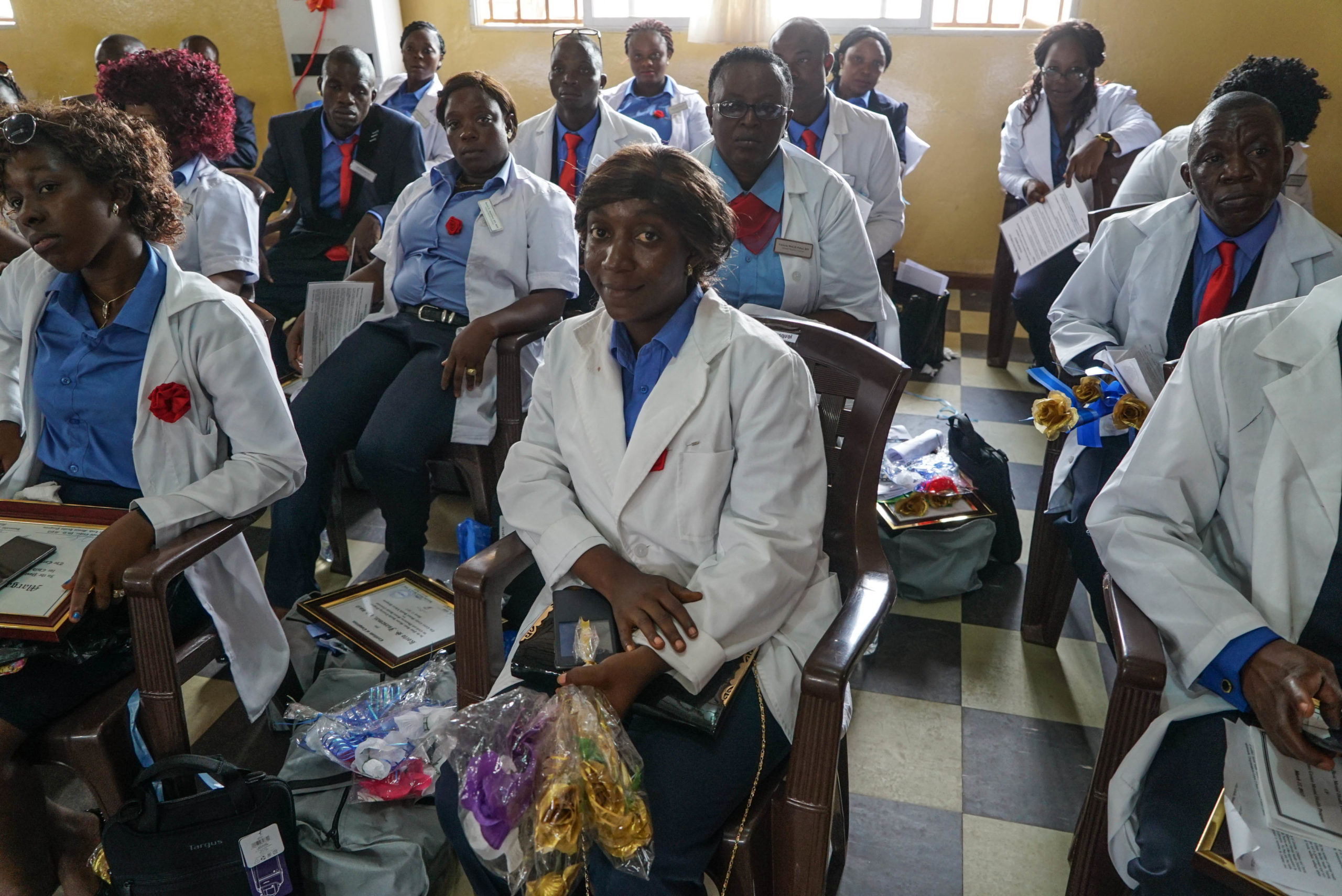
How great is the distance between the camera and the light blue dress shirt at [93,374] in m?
1.83

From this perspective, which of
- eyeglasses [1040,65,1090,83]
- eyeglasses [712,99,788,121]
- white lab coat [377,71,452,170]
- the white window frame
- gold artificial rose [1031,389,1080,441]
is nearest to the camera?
gold artificial rose [1031,389,1080,441]

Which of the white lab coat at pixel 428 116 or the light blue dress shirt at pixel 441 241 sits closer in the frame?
the light blue dress shirt at pixel 441 241

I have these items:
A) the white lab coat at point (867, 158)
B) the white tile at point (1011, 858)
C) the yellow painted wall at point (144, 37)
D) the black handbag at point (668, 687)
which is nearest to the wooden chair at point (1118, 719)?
the white tile at point (1011, 858)

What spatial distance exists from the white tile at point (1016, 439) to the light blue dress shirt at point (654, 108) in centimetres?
215

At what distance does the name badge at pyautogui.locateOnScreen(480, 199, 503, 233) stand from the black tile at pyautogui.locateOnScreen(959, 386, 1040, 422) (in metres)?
2.13

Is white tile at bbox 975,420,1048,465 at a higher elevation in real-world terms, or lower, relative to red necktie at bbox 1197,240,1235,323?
lower

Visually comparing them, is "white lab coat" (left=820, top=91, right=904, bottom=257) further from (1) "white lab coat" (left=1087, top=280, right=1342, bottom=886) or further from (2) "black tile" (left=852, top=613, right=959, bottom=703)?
(1) "white lab coat" (left=1087, top=280, right=1342, bottom=886)

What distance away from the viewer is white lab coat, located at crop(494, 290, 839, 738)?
1.48 metres

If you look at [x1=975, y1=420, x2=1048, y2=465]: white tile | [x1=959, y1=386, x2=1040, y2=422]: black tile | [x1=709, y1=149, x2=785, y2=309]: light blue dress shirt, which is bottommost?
[x1=975, y1=420, x2=1048, y2=465]: white tile

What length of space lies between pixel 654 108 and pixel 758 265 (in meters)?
2.61

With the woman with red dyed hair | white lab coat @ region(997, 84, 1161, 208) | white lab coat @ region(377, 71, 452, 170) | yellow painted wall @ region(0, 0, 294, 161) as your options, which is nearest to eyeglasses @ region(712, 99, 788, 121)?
the woman with red dyed hair

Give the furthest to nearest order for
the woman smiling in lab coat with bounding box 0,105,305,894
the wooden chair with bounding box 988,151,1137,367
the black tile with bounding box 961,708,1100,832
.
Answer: the wooden chair with bounding box 988,151,1137,367, the black tile with bounding box 961,708,1100,832, the woman smiling in lab coat with bounding box 0,105,305,894

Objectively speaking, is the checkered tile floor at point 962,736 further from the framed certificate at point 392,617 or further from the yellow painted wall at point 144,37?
the yellow painted wall at point 144,37

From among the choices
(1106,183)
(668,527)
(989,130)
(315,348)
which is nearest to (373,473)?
(315,348)
